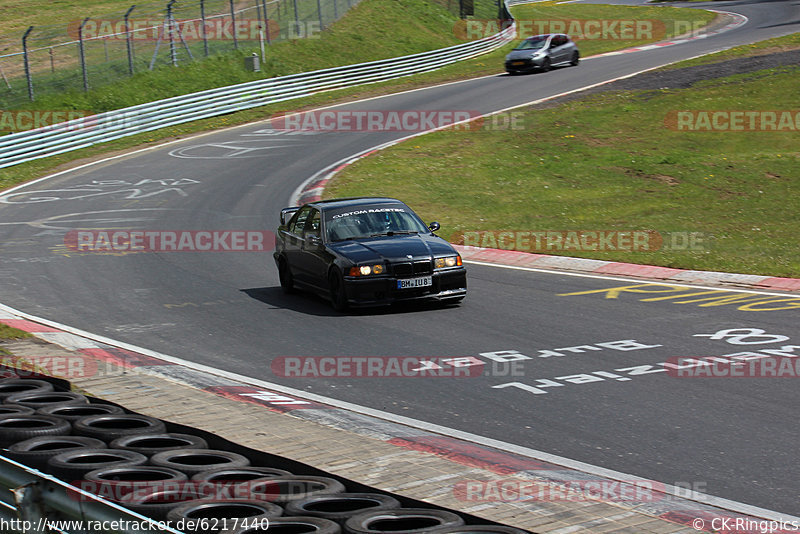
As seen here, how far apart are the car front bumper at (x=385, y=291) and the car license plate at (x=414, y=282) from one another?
39 millimetres

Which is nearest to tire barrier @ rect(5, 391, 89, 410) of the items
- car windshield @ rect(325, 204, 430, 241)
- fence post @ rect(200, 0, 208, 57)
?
car windshield @ rect(325, 204, 430, 241)

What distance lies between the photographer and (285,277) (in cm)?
1535

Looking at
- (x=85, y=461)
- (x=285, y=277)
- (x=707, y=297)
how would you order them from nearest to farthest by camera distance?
(x=85, y=461), (x=707, y=297), (x=285, y=277)

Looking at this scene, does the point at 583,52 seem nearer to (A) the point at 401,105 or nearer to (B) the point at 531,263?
(A) the point at 401,105

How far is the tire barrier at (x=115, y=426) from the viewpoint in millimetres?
6785

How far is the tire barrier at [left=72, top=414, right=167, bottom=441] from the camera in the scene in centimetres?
679

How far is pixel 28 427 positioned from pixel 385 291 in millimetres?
6916

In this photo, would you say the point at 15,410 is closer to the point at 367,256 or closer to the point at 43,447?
the point at 43,447

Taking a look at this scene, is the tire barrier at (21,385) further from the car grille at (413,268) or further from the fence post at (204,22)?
the fence post at (204,22)

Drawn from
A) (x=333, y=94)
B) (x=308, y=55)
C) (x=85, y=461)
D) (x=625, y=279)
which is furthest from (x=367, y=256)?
(x=308, y=55)

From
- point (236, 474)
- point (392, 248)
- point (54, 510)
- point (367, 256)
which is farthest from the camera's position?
point (392, 248)

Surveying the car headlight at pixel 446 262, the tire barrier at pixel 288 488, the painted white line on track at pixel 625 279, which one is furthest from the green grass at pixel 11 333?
the painted white line on track at pixel 625 279

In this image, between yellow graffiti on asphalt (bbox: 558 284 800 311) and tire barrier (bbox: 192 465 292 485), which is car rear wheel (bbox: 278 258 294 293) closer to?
yellow graffiti on asphalt (bbox: 558 284 800 311)

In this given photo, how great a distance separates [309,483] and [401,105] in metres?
32.4
